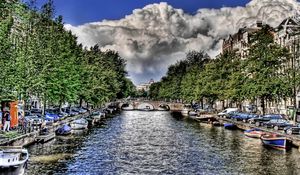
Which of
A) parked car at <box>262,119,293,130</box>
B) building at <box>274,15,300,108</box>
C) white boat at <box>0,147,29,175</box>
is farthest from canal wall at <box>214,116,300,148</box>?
white boat at <box>0,147,29,175</box>

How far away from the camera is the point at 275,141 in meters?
59.7

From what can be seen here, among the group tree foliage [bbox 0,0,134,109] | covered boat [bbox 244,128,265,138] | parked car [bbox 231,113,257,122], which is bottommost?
covered boat [bbox 244,128,265,138]

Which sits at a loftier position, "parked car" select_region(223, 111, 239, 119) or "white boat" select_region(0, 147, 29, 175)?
"parked car" select_region(223, 111, 239, 119)

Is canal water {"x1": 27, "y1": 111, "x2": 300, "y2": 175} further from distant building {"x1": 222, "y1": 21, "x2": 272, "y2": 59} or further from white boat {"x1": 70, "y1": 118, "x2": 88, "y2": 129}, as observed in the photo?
distant building {"x1": 222, "y1": 21, "x2": 272, "y2": 59}

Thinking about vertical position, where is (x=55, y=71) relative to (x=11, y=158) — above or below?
above

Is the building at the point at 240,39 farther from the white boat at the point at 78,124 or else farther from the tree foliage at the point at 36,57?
the white boat at the point at 78,124

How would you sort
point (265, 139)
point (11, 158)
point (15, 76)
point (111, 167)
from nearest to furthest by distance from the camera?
point (11, 158) < point (111, 167) < point (15, 76) < point (265, 139)

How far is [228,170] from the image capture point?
44.8m

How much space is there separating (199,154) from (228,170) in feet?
35.1

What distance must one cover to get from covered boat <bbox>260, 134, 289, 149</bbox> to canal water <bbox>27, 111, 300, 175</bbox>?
41.0 inches

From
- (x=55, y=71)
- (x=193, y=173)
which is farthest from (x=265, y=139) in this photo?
(x=55, y=71)

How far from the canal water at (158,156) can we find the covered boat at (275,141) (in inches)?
41.0

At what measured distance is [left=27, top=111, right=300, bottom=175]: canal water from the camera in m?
44.7

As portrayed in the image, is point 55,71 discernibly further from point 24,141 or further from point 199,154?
point 199,154
